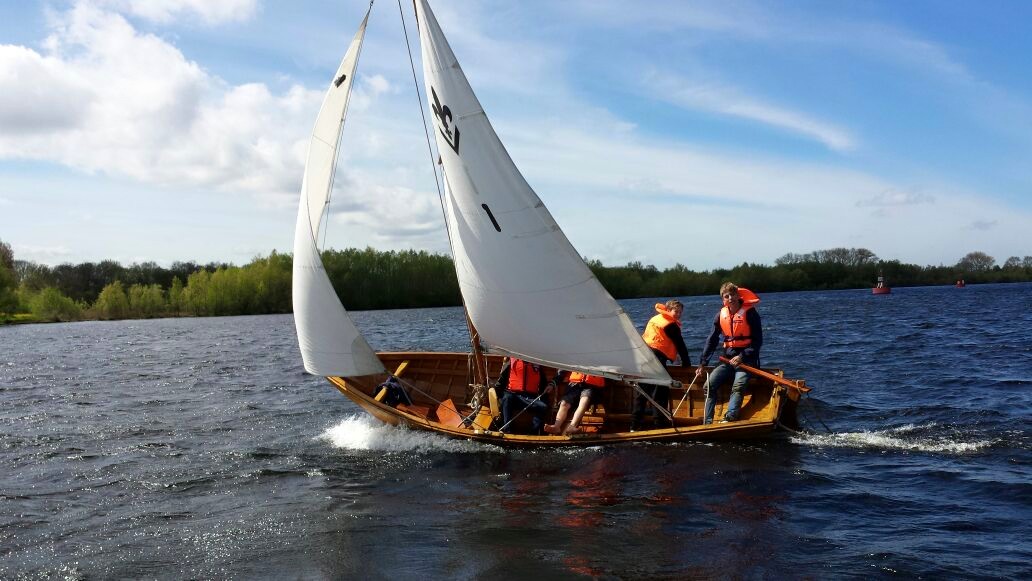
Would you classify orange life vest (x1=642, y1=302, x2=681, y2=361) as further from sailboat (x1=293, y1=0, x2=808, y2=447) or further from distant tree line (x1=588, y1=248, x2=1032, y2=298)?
distant tree line (x1=588, y1=248, x2=1032, y2=298)

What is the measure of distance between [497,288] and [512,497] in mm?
3053

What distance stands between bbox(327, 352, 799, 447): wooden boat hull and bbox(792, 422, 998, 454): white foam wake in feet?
1.84

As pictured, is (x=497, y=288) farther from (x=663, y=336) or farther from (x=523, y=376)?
(x=663, y=336)

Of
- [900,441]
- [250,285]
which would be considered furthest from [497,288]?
[250,285]

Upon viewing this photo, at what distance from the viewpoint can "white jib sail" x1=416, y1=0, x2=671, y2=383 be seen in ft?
35.3

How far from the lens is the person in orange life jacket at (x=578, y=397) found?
38.5 ft

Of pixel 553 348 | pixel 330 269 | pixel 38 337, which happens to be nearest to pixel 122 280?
pixel 330 269

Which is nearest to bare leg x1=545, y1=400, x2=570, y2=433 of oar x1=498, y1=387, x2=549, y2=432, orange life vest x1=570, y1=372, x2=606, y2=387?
oar x1=498, y1=387, x2=549, y2=432

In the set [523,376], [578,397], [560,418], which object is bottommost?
[560,418]

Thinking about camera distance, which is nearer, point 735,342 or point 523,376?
point 735,342

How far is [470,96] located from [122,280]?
10314cm

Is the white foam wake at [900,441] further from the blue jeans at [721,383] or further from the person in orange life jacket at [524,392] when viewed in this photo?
the person in orange life jacket at [524,392]

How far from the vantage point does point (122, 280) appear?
9994cm

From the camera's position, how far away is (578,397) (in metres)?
12.2
